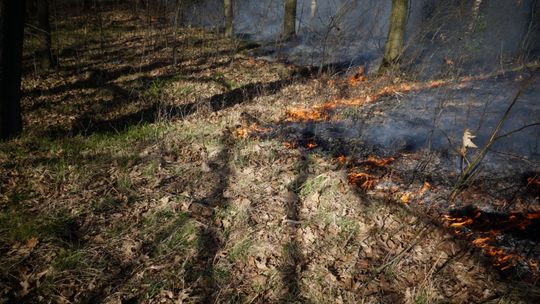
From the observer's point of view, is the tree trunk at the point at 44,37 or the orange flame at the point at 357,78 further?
the orange flame at the point at 357,78

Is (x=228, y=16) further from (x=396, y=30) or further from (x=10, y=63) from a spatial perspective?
(x=10, y=63)

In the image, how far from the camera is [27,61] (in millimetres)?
10328

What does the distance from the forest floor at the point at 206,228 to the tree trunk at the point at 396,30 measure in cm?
580

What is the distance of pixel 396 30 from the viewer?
968 centimetres

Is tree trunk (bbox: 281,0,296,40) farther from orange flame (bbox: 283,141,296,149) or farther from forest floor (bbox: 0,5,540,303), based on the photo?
orange flame (bbox: 283,141,296,149)

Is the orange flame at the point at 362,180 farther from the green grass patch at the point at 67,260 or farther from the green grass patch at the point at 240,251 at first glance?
the green grass patch at the point at 67,260

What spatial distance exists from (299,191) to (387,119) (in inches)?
126

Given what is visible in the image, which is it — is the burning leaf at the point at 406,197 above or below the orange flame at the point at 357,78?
below

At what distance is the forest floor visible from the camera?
3111 millimetres

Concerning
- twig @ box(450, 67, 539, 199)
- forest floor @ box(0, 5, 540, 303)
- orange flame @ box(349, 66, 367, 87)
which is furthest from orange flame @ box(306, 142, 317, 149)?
orange flame @ box(349, 66, 367, 87)

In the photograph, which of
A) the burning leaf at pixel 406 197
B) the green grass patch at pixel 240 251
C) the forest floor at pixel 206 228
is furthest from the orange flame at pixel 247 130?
the burning leaf at pixel 406 197

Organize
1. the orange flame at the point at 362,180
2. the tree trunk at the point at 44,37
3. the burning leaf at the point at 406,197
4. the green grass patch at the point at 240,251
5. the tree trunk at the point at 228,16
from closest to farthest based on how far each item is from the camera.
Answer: the green grass patch at the point at 240,251, the burning leaf at the point at 406,197, the orange flame at the point at 362,180, the tree trunk at the point at 44,37, the tree trunk at the point at 228,16

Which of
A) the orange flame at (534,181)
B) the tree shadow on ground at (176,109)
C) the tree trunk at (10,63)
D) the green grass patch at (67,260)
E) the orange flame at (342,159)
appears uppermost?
the tree trunk at (10,63)

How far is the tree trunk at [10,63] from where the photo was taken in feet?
15.5
